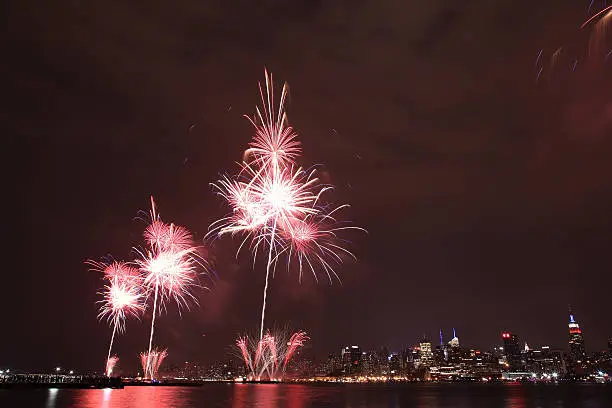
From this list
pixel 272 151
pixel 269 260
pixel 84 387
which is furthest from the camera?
pixel 84 387

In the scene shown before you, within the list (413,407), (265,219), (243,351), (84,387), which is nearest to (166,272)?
(265,219)

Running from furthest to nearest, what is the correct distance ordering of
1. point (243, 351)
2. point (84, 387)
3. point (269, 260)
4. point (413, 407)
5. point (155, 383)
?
point (155, 383) < point (84, 387) < point (243, 351) < point (413, 407) < point (269, 260)

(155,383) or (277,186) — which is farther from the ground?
(277,186)

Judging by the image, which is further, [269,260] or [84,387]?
[84,387]

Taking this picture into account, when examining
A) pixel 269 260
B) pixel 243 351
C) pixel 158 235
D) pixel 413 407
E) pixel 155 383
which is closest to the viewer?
pixel 269 260

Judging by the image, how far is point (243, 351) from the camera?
6069 centimetres

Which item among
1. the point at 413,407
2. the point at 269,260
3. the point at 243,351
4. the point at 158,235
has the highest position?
the point at 158,235

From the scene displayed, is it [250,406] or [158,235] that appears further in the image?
[158,235]

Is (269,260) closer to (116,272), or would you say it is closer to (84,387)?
(116,272)

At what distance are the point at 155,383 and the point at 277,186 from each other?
62982 mm

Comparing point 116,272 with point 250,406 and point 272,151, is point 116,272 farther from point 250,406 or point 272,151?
point 272,151

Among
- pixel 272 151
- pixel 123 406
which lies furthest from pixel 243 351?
pixel 272 151

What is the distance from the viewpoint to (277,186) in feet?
108

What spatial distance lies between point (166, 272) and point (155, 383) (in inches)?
1863
